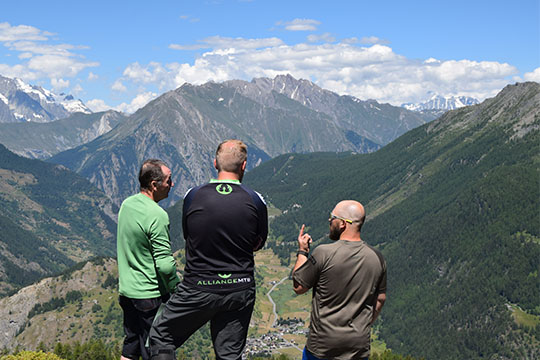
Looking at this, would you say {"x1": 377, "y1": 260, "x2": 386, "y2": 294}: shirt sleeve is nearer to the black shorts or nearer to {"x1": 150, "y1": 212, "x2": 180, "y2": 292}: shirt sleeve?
{"x1": 150, "y1": 212, "x2": 180, "y2": 292}: shirt sleeve

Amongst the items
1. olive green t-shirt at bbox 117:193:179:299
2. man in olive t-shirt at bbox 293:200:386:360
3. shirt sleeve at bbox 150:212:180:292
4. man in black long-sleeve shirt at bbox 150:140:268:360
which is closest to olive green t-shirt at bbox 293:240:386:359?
man in olive t-shirt at bbox 293:200:386:360

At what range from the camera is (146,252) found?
14516mm

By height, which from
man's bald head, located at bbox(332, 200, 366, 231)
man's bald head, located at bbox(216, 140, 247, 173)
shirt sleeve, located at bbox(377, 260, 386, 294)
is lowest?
shirt sleeve, located at bbox(377, 260, 386, 294)

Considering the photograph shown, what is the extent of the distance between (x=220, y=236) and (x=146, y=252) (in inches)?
108

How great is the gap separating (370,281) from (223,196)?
4.44m

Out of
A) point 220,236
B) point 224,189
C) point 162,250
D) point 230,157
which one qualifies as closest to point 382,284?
point 220,236

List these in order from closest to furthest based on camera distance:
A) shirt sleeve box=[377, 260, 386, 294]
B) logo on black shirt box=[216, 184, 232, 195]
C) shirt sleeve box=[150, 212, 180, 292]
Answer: logo on black shirt box=[216, 184, 232, 195], shirt sleeve box=[377, 260, 386, 294], shirt sleeve box=[150, 212, 180, 292]

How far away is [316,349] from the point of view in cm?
1346

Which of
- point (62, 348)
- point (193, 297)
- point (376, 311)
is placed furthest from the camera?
point (62, 348)

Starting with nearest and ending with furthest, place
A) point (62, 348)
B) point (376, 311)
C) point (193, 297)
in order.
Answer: point (193, 297), point (376, 311), point (62, 348)

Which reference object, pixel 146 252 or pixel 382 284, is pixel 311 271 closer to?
pixel 382 284

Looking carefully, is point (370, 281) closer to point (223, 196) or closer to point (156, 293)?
point (223, 196)

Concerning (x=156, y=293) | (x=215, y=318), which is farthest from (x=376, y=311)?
(x=156, y=293)

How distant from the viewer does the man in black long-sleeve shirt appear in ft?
42.8
